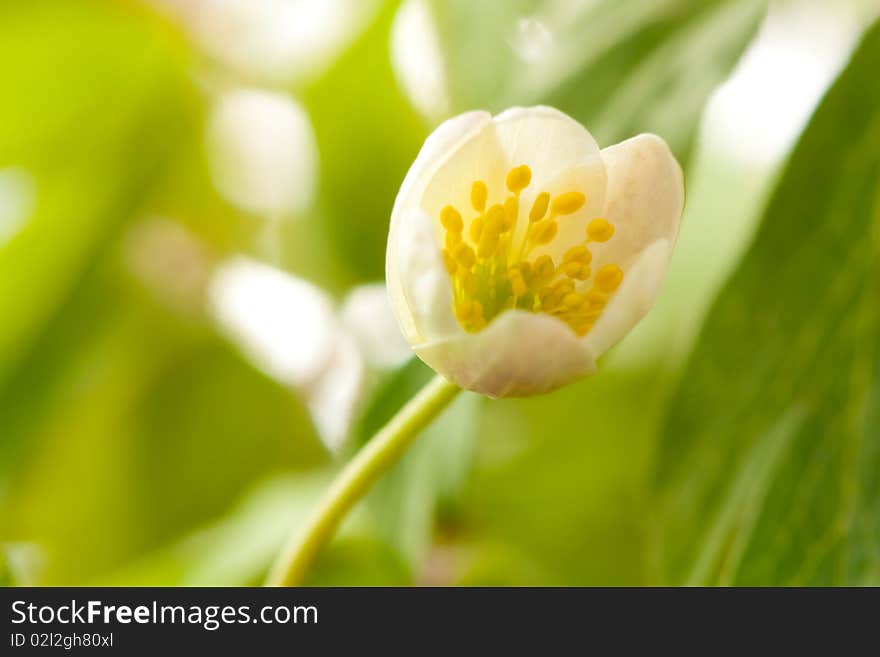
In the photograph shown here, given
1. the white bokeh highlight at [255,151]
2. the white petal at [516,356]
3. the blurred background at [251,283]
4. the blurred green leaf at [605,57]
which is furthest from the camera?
the white bokeh highlight at [255,151]

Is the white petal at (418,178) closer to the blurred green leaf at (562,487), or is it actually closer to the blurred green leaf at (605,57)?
the blurred green leaf at (605,57)

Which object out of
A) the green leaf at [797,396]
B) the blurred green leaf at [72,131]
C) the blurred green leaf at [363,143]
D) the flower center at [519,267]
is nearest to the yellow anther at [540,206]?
the flower center at [519,267]

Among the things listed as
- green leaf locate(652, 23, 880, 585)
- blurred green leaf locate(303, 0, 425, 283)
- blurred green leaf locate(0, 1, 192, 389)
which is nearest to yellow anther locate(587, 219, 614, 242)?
green leaf locate(652, 23, 880, 585)

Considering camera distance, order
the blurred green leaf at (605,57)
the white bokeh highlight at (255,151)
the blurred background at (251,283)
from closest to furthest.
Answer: the blurred green leaf at (605,57) < the blurred background at (251,283) < the white bokeh highlight at (255,151)

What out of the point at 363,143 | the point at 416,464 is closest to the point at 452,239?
the point at 416,464

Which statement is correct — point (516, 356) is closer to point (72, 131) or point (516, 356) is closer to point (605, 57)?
point (605, 57)

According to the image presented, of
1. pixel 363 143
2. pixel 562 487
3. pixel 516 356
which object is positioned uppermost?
pixel 363 143

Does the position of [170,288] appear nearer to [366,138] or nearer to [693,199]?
[366,138]
